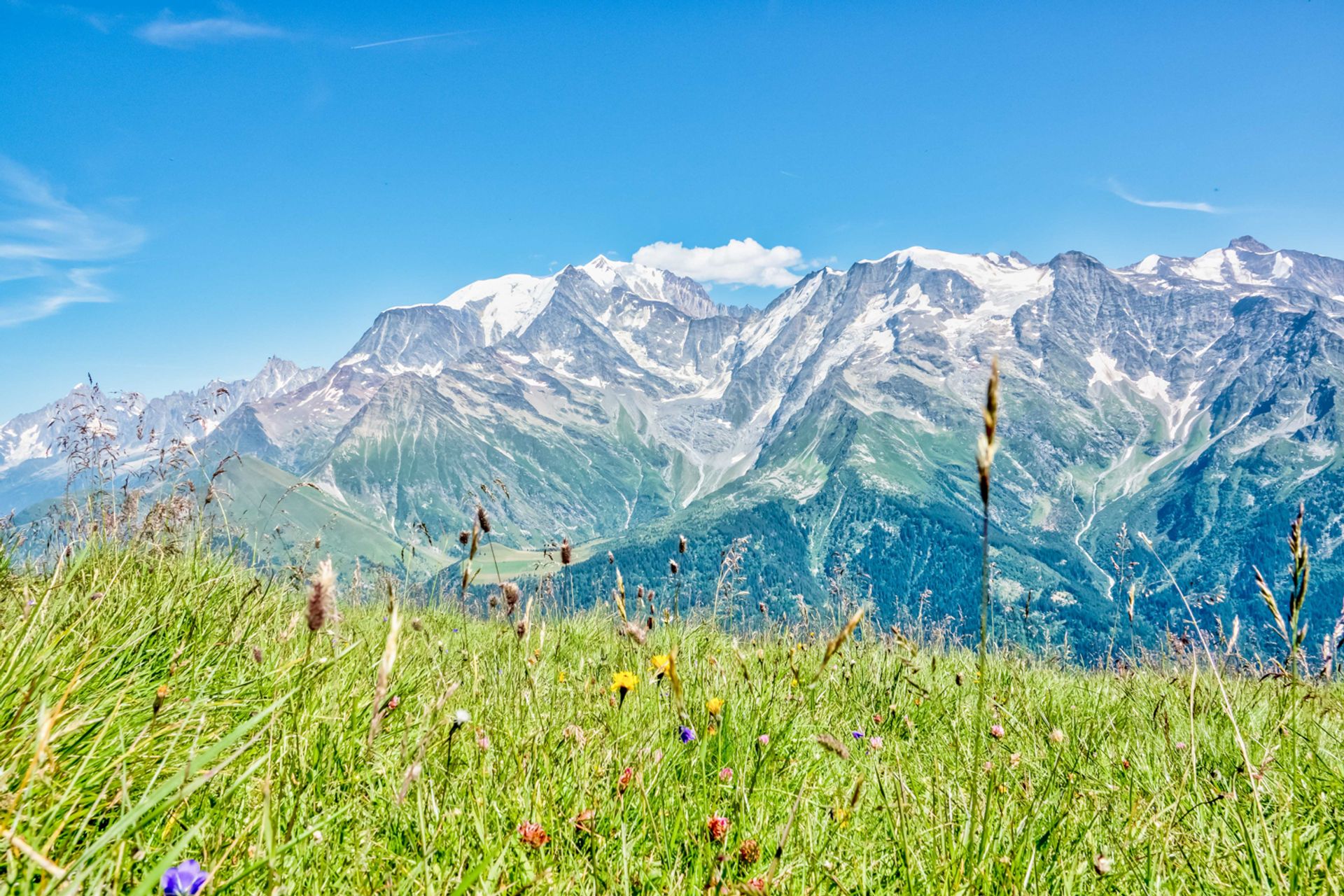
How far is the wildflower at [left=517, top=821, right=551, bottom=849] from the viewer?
2352 mm

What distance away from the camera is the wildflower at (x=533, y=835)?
2.35m

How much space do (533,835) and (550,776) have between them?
1.94 ft

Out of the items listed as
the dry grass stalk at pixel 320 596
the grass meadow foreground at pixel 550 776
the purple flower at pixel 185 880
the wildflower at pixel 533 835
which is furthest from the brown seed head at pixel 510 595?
the purple flower at pixel 185 880

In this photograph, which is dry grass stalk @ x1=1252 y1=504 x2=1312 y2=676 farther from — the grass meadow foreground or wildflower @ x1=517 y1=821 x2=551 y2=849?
wildflower @ x1=517 y1=821 x2=551 y2=849

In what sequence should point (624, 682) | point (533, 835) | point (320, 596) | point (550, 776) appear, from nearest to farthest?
point (320, 596) → point (533, 835) → point (550, 776) → point (624, 682)

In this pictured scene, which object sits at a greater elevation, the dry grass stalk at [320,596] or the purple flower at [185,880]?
the dry grass stalk at [320,596]

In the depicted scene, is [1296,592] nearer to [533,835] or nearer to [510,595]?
[533,835]

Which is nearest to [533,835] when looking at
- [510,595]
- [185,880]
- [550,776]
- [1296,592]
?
[550,776]

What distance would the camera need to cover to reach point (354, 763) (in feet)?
9.89

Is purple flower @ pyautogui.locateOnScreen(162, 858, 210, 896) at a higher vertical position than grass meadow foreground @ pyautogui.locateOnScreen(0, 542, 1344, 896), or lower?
higher

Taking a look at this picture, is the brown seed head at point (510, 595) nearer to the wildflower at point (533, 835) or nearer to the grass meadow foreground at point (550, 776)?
the grass meadow foreground at point (550, 776)

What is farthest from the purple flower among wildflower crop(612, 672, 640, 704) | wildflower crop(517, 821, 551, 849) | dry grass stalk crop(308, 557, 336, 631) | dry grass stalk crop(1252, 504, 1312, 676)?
dry grass stalk crop(1252, 504, 1312, 676)

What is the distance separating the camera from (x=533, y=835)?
237cm

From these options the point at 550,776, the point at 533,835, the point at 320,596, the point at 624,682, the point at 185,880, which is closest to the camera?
the point at 185,880
